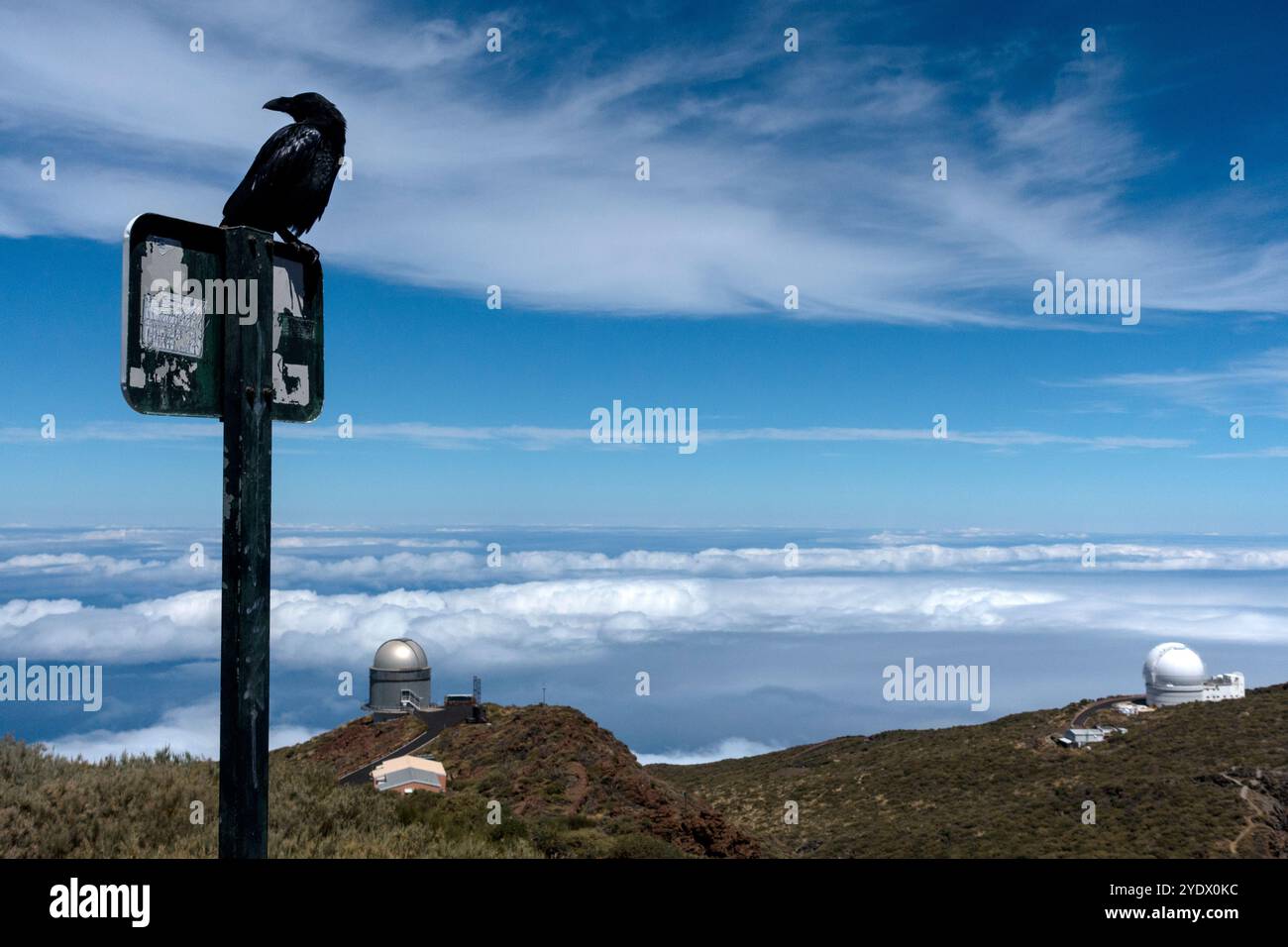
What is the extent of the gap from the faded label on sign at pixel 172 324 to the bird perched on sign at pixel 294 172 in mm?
2230

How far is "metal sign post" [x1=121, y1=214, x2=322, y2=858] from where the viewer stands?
139 inches

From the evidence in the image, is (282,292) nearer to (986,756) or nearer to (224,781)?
(224,781)

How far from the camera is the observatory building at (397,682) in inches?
1852

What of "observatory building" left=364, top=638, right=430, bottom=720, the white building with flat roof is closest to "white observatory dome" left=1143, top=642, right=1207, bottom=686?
"observatory building" left=364, top=638, right=430, bottom=720

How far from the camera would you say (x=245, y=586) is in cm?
355

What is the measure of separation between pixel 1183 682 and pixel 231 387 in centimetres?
6894

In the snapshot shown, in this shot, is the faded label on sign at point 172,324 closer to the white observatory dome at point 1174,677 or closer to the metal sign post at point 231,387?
the metal sign post at point 231,387

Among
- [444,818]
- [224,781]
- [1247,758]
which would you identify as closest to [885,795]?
[1247,758]

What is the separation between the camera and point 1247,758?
43312 millimetres

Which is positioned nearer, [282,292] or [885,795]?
[282,292]

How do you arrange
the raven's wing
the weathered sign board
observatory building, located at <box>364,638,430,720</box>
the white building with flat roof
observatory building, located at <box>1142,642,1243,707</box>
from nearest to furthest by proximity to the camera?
the weathered sign board, the raven's wing, the white building with flat roof, observatory building, located at <box>364,638,430,720</box>, observatory building, located at <box>1142,642,1243,707</box>

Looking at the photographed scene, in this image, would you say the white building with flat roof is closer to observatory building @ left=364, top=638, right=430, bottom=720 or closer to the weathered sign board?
the weathered sign board
